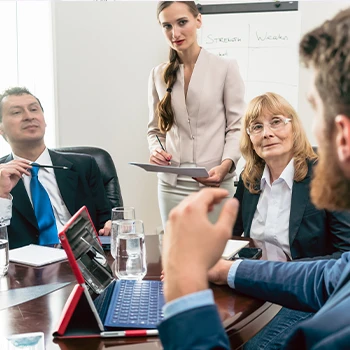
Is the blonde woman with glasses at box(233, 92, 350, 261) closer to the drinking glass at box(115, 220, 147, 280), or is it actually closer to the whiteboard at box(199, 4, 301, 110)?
the drinking glass at box(115, 220, 147, 280)

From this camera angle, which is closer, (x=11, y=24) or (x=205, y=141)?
(x=205, y=141)

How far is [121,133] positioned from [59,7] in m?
0.98

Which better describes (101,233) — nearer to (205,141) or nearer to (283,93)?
(205,141)

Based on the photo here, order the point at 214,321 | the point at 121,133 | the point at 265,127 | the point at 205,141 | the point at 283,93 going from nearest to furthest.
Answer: the point at 214,321 < the point at 265,127 < the point at 205,141 < the point at 283,93 < the point at 121,133

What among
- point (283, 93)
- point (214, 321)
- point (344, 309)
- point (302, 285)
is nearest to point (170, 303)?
point (214, 321)

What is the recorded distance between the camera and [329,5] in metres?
3.21

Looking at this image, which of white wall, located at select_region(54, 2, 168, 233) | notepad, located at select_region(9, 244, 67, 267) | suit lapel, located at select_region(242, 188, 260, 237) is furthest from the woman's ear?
white wall, located at select_region(54, 2, 168, 233)

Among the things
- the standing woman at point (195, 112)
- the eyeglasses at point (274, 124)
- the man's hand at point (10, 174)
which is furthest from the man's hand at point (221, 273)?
the standing woman at point (195, 112)

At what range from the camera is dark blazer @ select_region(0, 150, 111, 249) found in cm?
187

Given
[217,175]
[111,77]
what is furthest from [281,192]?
[111,77]

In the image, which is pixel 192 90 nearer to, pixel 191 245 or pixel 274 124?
pixel 274 124

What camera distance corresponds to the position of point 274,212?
→ 184 cm

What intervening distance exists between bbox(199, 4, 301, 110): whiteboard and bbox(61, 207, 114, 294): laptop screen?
223 cm

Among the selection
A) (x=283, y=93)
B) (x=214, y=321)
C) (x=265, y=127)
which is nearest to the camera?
(x=214, y=321)
